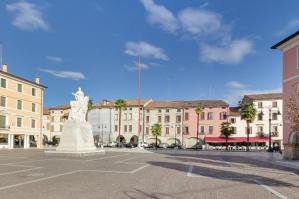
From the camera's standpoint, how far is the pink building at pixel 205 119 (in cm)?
8244

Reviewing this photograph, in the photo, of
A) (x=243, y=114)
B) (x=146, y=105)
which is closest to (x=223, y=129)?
(x=243, y=114)

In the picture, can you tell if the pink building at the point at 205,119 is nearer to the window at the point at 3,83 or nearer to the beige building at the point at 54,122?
the beige building at the point at 54,122

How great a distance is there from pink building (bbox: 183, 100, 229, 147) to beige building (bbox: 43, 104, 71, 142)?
37.2 m

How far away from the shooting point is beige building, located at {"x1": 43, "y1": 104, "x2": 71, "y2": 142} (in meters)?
97.1

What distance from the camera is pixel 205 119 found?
3297 inches

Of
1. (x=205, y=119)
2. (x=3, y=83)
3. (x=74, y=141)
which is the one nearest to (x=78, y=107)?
(x=74, y=141)

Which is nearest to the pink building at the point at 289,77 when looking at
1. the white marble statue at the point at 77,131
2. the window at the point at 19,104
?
the white marble statue at the point at 77,131

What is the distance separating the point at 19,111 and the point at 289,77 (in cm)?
4477

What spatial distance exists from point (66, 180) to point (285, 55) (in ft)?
96.0

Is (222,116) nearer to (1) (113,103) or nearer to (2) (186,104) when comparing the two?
(2) (186,104)

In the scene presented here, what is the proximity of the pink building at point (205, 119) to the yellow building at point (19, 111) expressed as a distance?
3779 centimetres

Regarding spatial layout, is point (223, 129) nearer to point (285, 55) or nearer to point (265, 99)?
point (265, 99)

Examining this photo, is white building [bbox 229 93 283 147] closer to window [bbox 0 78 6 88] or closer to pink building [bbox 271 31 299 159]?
pink building [bbox 271 31 299 159]

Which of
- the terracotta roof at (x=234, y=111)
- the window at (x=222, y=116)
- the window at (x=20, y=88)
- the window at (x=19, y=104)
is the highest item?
the window at (x=20, y=88)
